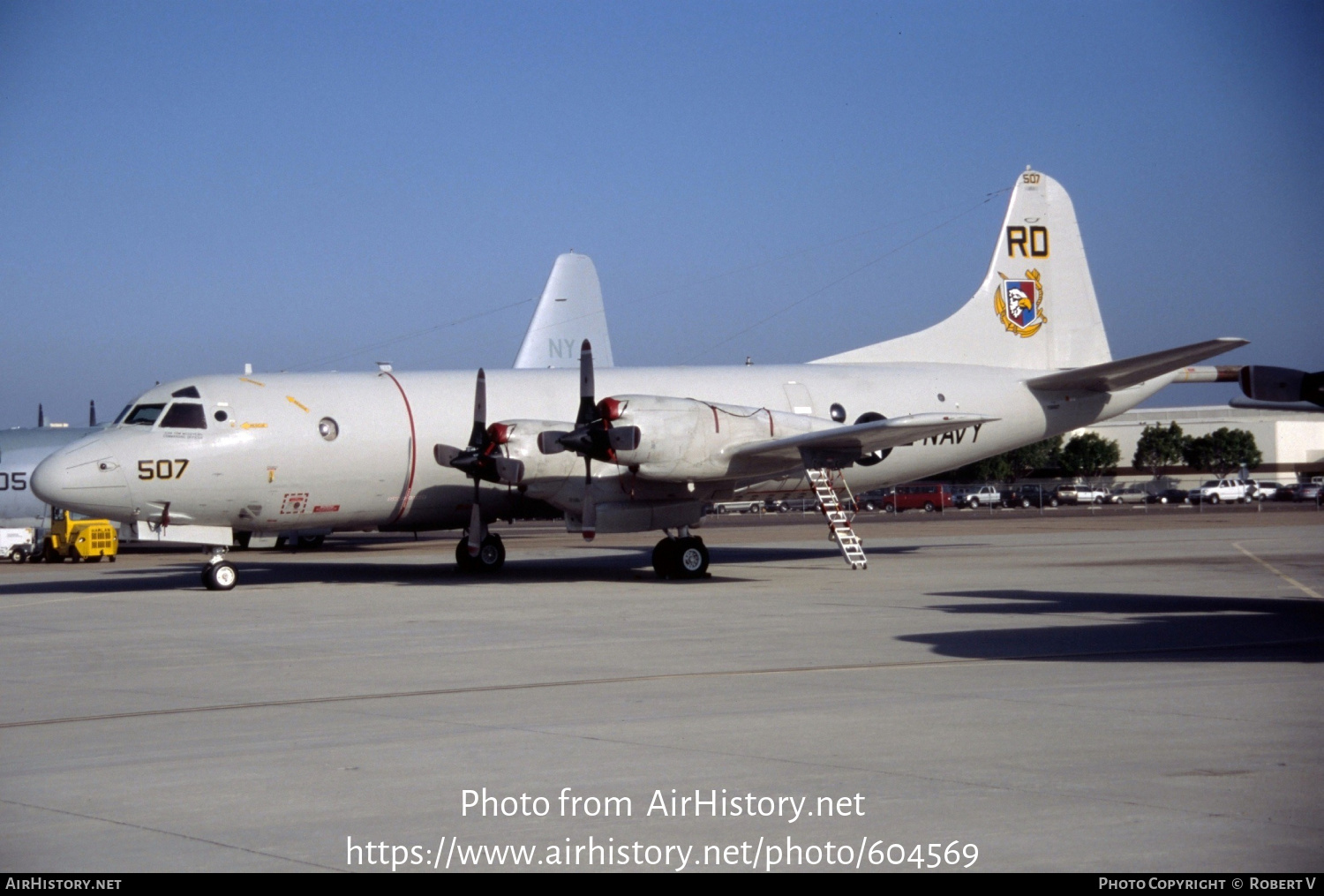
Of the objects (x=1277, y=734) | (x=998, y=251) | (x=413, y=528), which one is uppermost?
(x=998, y=251)

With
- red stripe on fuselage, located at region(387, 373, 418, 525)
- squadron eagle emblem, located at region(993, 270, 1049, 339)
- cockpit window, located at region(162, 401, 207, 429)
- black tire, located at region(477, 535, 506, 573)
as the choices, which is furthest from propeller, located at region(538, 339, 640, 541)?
squadron eagle emblem, located at region(993, 270, 1049, 339)

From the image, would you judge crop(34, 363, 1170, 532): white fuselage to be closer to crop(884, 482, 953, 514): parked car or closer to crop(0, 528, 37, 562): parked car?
crop(0, 528, 37, 562): parked car

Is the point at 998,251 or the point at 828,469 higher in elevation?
the point at 998,251

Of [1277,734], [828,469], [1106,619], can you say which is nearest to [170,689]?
[1277,734]

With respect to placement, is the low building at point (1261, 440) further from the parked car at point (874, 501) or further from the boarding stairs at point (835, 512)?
the boarding stairs at point (835, 512)

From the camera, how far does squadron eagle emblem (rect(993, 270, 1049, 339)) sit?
2883 cm

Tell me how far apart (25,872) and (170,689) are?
5.94 m

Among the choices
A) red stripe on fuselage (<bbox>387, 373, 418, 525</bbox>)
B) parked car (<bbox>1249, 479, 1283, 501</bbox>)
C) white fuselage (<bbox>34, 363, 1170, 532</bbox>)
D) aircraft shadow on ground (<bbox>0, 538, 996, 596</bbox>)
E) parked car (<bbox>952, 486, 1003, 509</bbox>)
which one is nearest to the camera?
white fuselage (<bbox>34, 363, 1170, 532</bbox>)

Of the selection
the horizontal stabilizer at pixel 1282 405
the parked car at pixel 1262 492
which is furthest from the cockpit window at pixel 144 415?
the parked car at pixel 1262 492

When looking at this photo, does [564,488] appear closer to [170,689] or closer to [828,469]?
[828,469]

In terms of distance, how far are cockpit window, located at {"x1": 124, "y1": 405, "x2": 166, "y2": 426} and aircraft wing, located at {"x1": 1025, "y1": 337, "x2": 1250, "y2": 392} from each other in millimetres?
17324

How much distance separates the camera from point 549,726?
9344mm

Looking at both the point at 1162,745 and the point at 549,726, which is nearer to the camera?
the point at 1162,745

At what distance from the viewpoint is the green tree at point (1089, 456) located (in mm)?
105688
